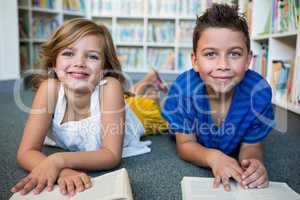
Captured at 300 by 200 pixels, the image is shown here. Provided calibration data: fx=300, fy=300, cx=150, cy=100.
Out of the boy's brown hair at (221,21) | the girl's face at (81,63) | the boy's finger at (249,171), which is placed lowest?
the boy's finger at (249,171)

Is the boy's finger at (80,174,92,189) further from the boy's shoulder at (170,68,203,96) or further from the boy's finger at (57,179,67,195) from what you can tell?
the boy's shoulder at (170,68,203,96)

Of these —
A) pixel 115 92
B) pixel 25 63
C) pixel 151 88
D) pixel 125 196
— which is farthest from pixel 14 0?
pixel 125 196

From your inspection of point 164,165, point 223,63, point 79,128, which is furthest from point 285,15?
point 79,128

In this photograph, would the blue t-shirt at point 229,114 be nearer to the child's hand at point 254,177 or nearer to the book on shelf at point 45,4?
the child's hand at point 254,177

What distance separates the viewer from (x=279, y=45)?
→ 151cm

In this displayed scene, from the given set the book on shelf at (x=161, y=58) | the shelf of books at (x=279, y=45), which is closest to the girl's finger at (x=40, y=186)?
the shelf of books at (x=279, y=45)

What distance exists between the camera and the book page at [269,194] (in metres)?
0.53

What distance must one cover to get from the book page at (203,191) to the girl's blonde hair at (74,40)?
45 cm

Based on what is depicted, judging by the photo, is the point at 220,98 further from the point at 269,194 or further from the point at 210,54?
the point at 269,194

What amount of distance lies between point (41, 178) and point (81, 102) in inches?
13.0

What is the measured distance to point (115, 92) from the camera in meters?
0.84

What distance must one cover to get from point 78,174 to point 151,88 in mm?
1163

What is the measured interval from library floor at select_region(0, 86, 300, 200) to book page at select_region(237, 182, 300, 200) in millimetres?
131

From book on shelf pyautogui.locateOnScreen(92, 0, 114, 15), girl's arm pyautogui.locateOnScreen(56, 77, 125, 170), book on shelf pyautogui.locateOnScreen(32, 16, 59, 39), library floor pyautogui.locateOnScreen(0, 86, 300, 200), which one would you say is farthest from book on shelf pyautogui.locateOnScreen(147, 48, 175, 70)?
girl's arm pyautogui.locateOnScreen(56, 77, 125, 170)
